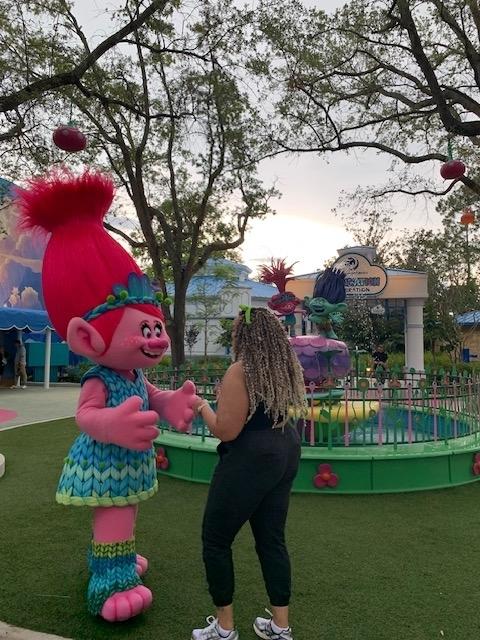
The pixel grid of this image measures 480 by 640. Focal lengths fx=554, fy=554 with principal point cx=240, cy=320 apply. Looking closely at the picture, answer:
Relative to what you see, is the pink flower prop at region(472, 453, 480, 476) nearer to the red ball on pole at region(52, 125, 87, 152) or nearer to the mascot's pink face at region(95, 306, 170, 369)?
the mascot's pink face at region(95, 306, 170, 369)

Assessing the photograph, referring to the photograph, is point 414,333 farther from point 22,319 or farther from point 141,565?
point 141,565

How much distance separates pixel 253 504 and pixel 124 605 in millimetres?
1070

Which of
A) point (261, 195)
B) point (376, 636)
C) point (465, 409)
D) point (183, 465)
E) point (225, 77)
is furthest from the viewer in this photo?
point (261, 195)

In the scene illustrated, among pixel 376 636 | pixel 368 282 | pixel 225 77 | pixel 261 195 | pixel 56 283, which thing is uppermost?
pixel 225 77

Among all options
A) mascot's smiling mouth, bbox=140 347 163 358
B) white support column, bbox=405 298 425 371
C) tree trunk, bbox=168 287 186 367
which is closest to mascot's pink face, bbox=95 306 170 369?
mascot's smiling mouth, bbox=140 347 163 358

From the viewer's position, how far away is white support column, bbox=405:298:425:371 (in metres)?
Answer: 16.8

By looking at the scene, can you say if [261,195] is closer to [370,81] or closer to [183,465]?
[370,81]

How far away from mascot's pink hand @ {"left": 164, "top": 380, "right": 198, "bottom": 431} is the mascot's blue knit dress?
0.30 m

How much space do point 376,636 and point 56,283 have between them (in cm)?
278

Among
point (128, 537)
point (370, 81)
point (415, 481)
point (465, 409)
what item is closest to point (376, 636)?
point (128, 537)

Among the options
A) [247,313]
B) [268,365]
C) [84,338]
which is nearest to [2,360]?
[84,338]

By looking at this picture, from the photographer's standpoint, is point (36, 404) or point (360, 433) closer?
point (360, 433)

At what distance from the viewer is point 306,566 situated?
411 cm

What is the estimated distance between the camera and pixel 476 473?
6469mm
